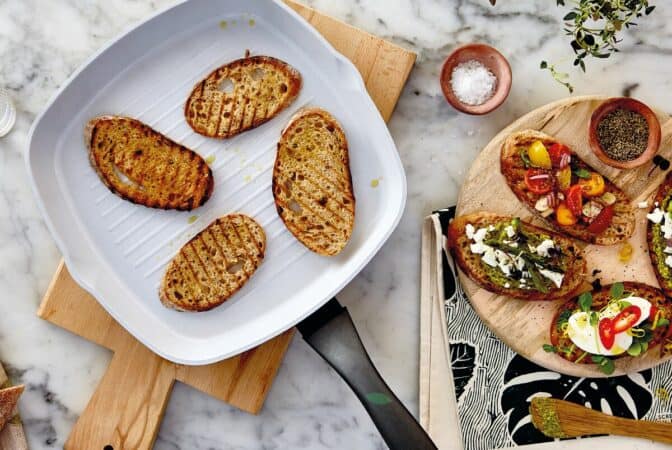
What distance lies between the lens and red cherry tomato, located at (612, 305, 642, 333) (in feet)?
10.6

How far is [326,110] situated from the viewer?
3318 mm

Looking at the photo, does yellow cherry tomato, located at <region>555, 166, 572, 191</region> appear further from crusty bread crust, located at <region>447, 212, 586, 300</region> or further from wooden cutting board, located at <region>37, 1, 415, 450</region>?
wooden cutting board, located at <region>37, 1, 415, 450</region>

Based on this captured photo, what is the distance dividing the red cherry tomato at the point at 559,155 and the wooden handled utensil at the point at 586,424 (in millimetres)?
1044

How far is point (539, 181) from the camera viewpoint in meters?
3.27

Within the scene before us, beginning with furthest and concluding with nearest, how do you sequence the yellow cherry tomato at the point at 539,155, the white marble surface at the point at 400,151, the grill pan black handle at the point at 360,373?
1. the white marble surface at the point at 400,151
2. the yellow cherry tomato at the point at 539,155
3. the grill pan black handle at the point at 360,373

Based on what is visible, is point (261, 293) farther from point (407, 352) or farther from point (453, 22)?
point (453, 22)

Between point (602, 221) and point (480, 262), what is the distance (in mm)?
548

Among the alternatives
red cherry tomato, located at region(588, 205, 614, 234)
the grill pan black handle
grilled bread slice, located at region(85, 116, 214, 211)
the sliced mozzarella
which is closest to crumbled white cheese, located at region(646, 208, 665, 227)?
red cherry tomato, located at region(588, 205, 614, 234)

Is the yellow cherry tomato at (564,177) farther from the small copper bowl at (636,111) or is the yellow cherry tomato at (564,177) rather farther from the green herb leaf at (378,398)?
the green herb leaf at (378,398)

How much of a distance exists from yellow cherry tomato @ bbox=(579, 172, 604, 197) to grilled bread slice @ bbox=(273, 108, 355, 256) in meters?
1.00

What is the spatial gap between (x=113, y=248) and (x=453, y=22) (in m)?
1.83

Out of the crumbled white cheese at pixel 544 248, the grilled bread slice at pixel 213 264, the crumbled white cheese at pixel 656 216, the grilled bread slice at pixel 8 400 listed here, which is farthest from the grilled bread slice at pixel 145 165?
the crumbled white cheese at pixel 656 216

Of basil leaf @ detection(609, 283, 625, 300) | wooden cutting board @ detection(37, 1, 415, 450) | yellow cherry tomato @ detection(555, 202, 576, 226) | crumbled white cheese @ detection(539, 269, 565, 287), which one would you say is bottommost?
wooden cutting board @ detection(37, 1, 415, 450)

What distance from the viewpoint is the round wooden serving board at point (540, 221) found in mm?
3305
